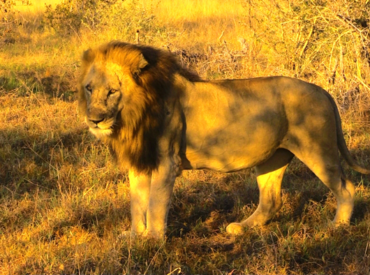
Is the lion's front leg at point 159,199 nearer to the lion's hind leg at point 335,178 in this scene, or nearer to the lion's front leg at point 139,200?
the lion's front leg at point 139,200

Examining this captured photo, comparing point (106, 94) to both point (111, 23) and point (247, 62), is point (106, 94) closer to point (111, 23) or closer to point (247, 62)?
point (247, 62)

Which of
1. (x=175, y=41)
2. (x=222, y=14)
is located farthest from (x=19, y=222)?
(x=222, y=14)

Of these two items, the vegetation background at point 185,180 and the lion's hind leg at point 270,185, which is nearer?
the vegetation background at point 185,180

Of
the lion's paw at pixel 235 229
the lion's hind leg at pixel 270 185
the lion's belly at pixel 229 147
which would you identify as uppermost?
the lion's belly at pixel 229 147

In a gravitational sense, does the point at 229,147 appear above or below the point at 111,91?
below

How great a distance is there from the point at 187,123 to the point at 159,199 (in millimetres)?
497

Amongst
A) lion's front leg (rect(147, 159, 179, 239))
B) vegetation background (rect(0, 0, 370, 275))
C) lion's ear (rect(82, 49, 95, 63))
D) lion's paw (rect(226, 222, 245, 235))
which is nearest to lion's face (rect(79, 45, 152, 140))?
lion's ear (rect(82, 49, 95, 63))

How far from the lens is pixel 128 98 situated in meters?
3.26

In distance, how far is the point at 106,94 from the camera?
127 inches

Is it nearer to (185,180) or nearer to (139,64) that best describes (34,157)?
(185,180)

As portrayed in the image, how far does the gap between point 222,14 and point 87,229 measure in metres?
9.75

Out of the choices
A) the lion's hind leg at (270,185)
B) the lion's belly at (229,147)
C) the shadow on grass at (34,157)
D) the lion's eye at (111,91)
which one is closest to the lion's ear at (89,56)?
the lion's eye at (111,91)

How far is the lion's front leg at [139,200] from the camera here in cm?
359

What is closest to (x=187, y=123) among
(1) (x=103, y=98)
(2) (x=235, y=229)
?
(1) (x=103, y=98)
